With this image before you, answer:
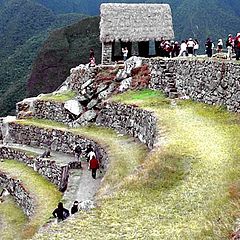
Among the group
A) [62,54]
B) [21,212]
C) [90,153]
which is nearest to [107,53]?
[90,153]

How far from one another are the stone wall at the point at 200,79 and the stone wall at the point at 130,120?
2.39 meters

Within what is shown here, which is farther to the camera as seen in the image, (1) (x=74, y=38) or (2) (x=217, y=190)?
(1) (x=74, y=38)

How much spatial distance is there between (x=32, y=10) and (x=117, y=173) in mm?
94429

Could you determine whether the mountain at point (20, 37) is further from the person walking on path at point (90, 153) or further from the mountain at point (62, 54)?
the person walking on path at point (90, 153)

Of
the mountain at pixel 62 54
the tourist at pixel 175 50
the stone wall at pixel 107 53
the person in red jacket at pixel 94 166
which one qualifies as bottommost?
the mountain at pixel 62 54

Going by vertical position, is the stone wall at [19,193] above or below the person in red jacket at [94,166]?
below

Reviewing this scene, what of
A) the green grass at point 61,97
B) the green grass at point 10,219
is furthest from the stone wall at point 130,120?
the green grass at point 10,219

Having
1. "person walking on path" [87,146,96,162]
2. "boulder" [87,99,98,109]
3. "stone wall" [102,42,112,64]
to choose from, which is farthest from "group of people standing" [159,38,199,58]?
"person walking on path" [87,146,96,162]

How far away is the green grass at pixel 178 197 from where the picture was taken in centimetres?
1206

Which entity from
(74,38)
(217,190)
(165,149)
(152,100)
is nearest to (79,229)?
(217,190)

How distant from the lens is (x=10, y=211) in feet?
84.1

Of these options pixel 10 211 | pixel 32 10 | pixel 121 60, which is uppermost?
pixel 121 60

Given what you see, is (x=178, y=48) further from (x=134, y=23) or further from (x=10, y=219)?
(x=10, y=219)

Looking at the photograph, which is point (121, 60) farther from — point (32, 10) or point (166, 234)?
point (32, 10)
